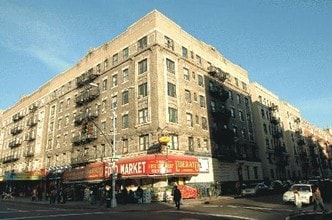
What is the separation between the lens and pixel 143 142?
3259 centimetres

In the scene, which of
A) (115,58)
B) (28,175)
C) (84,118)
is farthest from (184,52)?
(28,175)

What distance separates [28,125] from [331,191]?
53.9m

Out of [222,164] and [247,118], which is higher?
[247,118]

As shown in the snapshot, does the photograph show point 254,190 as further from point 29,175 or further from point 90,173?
point 29,175

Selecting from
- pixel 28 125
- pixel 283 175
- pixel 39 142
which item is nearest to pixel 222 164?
pixel 283 175

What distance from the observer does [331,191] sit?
1067 inches

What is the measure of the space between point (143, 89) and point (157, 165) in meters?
10.3

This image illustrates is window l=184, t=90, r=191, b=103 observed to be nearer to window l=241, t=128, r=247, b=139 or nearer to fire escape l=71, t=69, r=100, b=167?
fire escape l=71, t=69, r=100, b=167

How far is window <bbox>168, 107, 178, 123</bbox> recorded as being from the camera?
109 feet

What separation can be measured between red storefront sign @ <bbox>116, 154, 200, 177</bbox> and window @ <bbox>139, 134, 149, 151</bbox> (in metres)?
2.86

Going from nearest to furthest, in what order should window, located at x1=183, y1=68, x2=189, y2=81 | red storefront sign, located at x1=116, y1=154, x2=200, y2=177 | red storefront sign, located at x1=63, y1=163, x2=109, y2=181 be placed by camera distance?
red storefront sign, located at x1=116, y1=154, x2=200, y2=177 < red storefront sign, located at x1=63, y1=163, x2=109, y2=181 < window, located at x1=183, y1=68, x2=189, y2=81

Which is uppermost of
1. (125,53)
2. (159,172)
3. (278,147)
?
(125,53)

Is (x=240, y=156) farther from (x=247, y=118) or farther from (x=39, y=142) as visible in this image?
(x=39, y=142)

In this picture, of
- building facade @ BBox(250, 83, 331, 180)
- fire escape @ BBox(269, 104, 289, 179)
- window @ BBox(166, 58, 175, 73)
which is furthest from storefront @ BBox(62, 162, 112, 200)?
fire escape @ BBox(269, 104, 289, 179)
